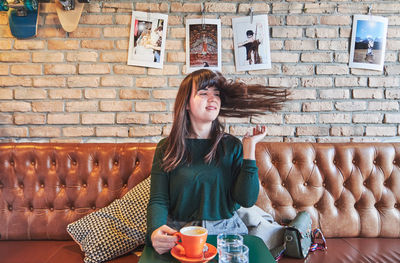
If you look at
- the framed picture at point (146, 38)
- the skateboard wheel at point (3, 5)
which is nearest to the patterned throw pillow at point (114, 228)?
the framed picture at point (146, 38)

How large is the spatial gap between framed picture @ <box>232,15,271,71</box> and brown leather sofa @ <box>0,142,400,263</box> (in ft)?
1.95

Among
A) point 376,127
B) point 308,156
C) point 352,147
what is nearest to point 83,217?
point 308,156

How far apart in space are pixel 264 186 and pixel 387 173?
29.7 inches

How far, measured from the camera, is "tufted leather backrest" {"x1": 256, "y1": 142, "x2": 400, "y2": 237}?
159 centimetres

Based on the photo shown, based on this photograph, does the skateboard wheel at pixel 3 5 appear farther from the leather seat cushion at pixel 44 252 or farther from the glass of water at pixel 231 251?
the glass of water at pixel 231 251

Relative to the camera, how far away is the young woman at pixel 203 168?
3.87 feet

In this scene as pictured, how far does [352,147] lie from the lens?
1667 mm

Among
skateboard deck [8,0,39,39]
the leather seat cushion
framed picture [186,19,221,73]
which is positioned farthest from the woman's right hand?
skateboard deck [8,0,39,39]

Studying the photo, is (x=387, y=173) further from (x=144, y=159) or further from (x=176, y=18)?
(x=176, y=18)

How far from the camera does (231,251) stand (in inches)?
31.6

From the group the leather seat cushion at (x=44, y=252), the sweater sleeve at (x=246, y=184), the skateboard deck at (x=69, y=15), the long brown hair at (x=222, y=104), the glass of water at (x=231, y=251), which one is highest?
the skateboard deck at (x=69, y=15)

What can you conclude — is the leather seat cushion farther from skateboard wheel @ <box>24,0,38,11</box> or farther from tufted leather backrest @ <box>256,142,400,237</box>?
skateboard wheel @ <box>24,0,38,11</box>

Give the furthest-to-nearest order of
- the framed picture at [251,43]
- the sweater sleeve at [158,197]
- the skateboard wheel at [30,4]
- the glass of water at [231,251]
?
the framed picture at [251,43]
the skateboard wheel at [30,4]
the sweater sleeve at [158,197]
the glass of water at [231,251]

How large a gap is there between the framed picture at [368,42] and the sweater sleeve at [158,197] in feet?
5.03
